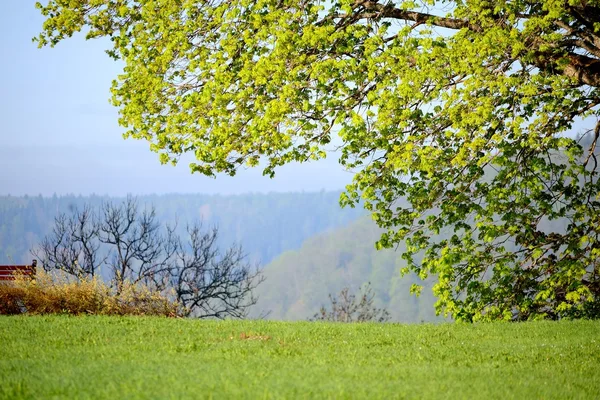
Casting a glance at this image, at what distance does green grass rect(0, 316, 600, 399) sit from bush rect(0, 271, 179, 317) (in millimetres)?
1714

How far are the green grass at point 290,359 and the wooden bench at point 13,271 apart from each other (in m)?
3.16

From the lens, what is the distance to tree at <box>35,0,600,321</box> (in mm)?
13734

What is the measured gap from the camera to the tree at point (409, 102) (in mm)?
13734

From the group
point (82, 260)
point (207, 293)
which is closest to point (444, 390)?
point (207, 293)

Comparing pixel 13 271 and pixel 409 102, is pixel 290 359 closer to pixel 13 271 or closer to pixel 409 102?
pixel 409 102

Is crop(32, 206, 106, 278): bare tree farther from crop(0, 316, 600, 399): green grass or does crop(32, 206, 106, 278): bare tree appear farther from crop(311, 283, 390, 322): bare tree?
crop(0, 316, 600, 399): green grass

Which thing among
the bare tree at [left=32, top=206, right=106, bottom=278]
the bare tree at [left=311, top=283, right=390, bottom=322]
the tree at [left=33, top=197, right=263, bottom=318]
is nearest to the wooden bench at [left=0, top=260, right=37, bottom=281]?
the tree at [left=33, top=197, right=263, bottom=318]

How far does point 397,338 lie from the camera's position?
12523mm

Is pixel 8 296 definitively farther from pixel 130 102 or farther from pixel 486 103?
pixel 486 103

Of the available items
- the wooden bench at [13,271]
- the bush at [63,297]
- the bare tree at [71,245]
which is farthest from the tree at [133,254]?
the bush at [63,297]

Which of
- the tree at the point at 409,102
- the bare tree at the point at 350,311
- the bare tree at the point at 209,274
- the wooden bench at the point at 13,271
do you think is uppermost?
the tree at the point at 409,102

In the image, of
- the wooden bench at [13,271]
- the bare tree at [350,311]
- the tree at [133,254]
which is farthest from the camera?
the bare tree at [350,311]

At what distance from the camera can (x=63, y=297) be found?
16594mm

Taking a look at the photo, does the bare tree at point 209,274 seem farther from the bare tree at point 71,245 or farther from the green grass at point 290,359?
the green grass at point 290,359
